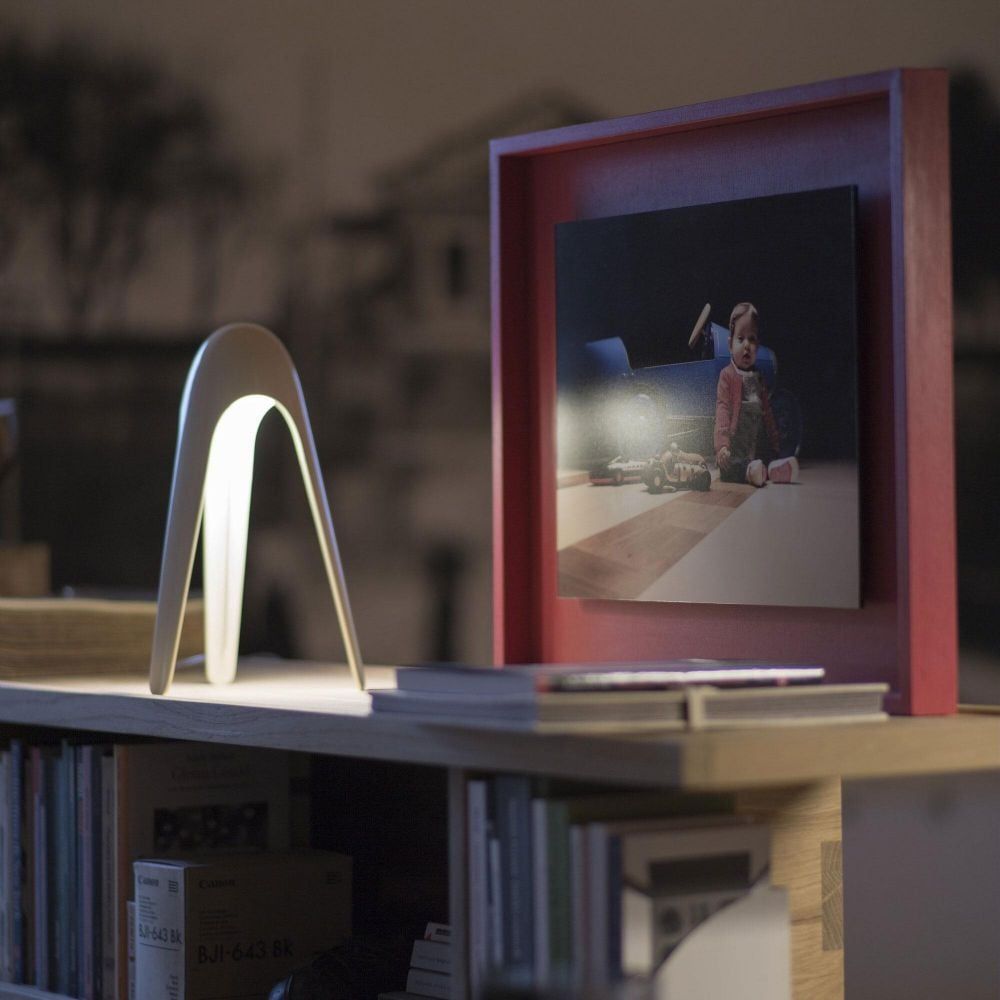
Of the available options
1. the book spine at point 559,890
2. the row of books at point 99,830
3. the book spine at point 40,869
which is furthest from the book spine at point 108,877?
the book spine at point 559,890

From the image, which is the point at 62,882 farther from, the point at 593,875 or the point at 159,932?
the point at 593,875

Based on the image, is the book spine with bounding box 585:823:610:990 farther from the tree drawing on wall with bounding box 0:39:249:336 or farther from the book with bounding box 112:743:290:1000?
the tree drawing on wall with bounding box 0:39:249:336

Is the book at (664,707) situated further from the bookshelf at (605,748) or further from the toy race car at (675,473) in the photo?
the toy race car at (675,473)

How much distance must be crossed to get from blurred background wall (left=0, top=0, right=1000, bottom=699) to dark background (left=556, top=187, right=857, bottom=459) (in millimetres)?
151

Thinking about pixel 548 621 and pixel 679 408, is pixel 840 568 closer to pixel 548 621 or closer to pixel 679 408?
pixel 679 408

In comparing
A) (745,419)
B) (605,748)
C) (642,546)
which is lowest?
(605,748)

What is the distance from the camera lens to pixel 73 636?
2.00m

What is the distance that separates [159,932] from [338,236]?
0.94 metres

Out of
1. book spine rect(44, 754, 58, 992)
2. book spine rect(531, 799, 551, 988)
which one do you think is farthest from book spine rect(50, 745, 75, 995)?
book spine rect(531, 799, 551, 988)

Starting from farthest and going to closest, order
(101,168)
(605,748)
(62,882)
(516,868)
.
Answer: (101,168) < (62,882) < (516,868) < (605,748)

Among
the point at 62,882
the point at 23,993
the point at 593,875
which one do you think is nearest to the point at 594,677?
the point at 593,875

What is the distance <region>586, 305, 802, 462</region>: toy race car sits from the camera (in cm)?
158

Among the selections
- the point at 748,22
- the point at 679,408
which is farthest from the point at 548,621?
the point at 748,22

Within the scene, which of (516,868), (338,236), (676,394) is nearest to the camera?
(516,868)
